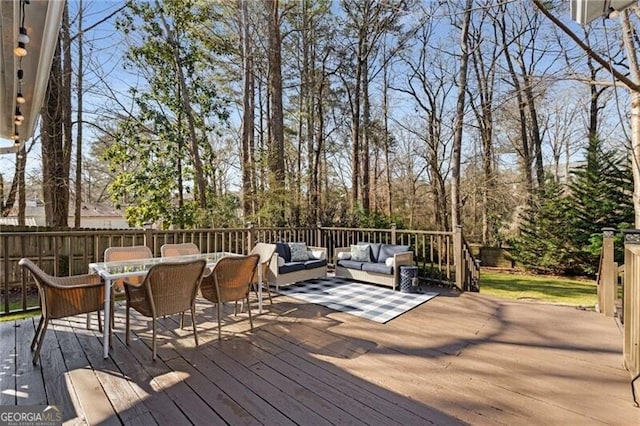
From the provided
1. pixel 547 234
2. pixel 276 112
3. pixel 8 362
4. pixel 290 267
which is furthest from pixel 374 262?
pixel 547 234

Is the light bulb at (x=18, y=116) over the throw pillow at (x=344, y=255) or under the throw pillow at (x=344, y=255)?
over

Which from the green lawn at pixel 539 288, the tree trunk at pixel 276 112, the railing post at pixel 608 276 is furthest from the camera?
the tree trunk at pixel 276 112

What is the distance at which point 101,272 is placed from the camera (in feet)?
10.4

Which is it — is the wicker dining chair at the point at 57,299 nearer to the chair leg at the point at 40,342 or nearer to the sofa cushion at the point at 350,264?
the chair leg at the point at 40,342

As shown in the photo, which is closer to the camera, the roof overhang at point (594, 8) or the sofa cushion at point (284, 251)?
the roof overhang at point (594, 8)

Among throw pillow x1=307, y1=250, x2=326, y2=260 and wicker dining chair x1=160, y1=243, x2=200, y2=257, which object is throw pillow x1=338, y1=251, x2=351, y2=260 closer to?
throw pillow x1=307, y1=250, x2=326, y2=260

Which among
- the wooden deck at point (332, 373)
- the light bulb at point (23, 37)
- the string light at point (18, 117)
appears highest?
the light bulb at point (23, 37)

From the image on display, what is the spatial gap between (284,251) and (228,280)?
2506mm

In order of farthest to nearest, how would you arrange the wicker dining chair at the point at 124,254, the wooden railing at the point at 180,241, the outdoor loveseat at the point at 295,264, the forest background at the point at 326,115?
1. the forest background at the point at 326,115
2. the outdoor loveseat at the point at 295,264
3. the wooden railing at the point at 180,241
4. the wicker dining chair at the point at 124,254

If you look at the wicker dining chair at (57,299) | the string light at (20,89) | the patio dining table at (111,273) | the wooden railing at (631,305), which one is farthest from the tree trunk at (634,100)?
the string light at (20,89)

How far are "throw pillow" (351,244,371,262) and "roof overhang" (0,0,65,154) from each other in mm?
5186

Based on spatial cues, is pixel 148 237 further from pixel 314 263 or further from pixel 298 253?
pixel 314 263

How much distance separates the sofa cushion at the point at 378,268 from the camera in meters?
5.66

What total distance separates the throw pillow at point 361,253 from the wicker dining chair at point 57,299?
4.33 metres
